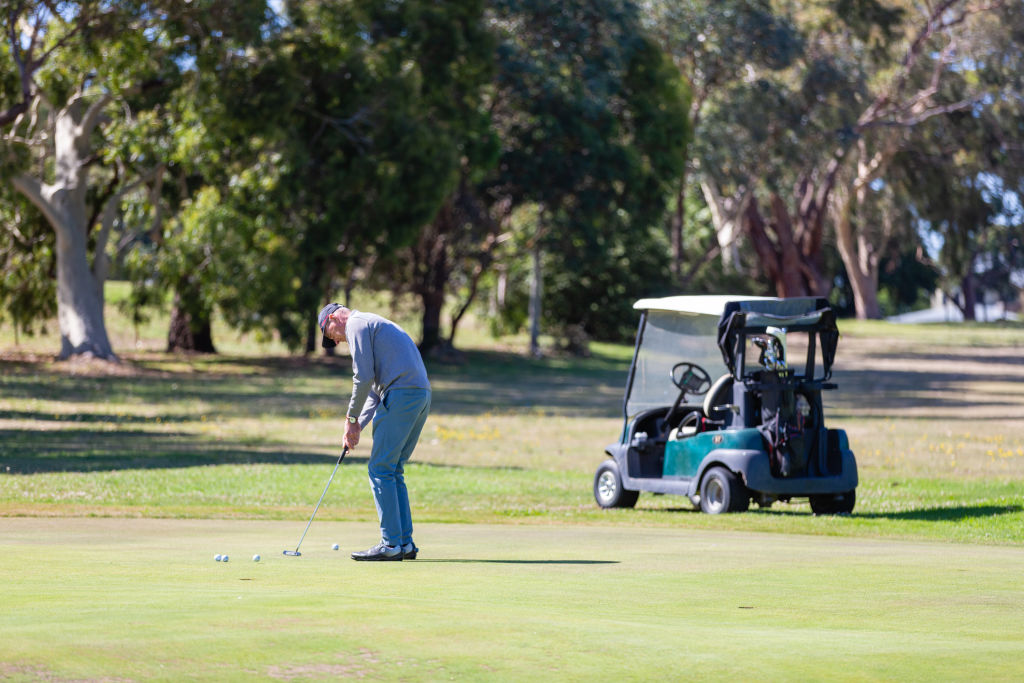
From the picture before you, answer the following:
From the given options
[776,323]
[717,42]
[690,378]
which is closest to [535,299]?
[717,42]

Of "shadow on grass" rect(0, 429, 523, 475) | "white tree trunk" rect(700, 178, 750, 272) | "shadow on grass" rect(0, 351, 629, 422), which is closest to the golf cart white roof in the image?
"shadow on grass" rect(0, 429, 523, 475)

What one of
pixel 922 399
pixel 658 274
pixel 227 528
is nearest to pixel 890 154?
pixel 658 274

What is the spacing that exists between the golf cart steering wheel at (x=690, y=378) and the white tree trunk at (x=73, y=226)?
28995mm

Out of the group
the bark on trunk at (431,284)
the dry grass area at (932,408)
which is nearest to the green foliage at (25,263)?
the bark on trunk at (431,284)

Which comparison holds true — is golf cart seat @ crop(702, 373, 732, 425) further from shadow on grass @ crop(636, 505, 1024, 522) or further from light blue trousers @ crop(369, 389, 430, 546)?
light blue trousers @ crop(369, 389, 430, 546)

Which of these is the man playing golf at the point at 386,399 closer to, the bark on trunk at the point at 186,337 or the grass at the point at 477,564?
the grass at the point at 477,564

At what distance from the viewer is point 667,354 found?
17.1m

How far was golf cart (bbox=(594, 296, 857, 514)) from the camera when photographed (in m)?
15.6

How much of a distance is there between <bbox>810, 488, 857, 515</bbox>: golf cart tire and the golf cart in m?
0.01

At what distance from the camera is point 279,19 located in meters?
41.0

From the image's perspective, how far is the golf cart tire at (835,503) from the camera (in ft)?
53.3

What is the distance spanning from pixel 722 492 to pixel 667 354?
1.95 m

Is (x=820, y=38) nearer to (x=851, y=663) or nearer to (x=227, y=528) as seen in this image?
(x=227, y=528)

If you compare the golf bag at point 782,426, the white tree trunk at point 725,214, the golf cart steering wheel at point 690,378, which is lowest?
the golf bag at point 782,426
